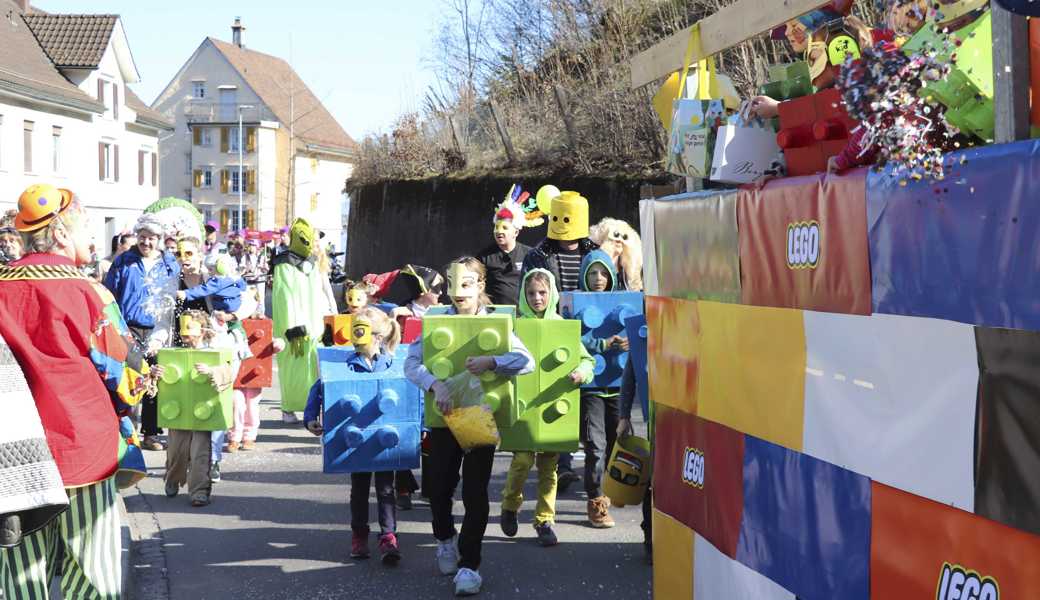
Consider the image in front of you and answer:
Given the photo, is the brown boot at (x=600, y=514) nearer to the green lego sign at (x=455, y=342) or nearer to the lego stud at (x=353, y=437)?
the green lego sign at (x=455, y=342)

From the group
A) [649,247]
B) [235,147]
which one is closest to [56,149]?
[235,147]

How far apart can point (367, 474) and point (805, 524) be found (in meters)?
3.83

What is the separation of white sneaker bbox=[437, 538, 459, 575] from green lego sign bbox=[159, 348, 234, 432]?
2619 millimetres

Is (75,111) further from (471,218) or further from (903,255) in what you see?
(903,255)

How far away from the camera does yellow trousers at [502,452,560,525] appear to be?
7672 millimetres

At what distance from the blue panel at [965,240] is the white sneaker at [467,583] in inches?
141

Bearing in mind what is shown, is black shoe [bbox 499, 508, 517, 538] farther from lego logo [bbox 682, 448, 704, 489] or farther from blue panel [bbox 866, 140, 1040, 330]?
blue panel [bbox 866, 140, 1040, 330]

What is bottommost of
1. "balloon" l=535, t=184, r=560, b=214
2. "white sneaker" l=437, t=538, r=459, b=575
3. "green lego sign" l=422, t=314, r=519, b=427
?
"white sneaker" l=437, t=538, r=459, b=575

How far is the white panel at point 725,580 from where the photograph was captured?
4270mm

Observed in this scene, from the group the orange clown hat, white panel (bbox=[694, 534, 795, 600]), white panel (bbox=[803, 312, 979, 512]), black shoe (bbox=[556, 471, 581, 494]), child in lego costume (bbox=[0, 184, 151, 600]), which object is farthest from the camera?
black shoe (bbox=[556, 471, 581, 494])

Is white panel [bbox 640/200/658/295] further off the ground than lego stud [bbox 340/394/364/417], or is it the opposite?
white panel [bbox 640/200/658/295]

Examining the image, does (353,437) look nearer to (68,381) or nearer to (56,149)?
(68,381)

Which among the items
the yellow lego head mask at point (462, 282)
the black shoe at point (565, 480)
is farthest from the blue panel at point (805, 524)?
the black shoe at point (565, 480)

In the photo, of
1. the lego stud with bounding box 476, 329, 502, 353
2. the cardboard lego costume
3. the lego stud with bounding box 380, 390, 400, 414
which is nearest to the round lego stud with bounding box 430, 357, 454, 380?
the lego stud with bounding box 476, 329, 502, 353
